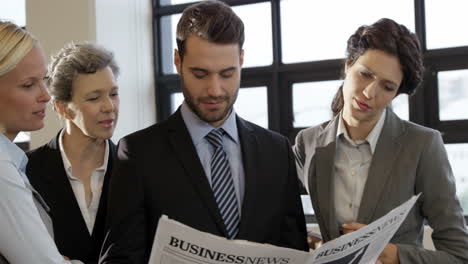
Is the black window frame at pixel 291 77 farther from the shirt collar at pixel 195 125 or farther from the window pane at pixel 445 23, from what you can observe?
the shirt collar at pixel 195 125

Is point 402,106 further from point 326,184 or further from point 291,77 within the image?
point 326,184

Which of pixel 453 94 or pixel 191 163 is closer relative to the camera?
pixel 191 163

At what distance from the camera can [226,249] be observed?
112 centimetres

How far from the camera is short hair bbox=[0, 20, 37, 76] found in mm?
1342

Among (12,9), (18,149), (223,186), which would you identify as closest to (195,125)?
(223,186)

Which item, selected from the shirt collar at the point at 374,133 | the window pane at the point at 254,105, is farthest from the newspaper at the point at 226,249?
the window pane at the point at 254,105

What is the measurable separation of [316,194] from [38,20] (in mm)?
2542

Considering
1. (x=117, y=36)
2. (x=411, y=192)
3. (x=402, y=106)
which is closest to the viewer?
(x=411, y=192)

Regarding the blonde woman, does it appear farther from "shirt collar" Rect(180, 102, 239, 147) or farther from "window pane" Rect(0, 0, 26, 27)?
"window pane" Rect(0, 0, 26, 27)

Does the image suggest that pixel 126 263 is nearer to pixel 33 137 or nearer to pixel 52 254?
pixel 52 254

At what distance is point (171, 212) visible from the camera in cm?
139

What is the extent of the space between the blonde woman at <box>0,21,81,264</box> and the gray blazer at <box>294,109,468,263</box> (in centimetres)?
85

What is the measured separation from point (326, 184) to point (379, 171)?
6.7 inches

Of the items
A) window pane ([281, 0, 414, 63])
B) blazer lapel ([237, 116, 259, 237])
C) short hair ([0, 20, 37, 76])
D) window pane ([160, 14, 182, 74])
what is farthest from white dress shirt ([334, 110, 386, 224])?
window pane ([160, 14, 182, 74])
